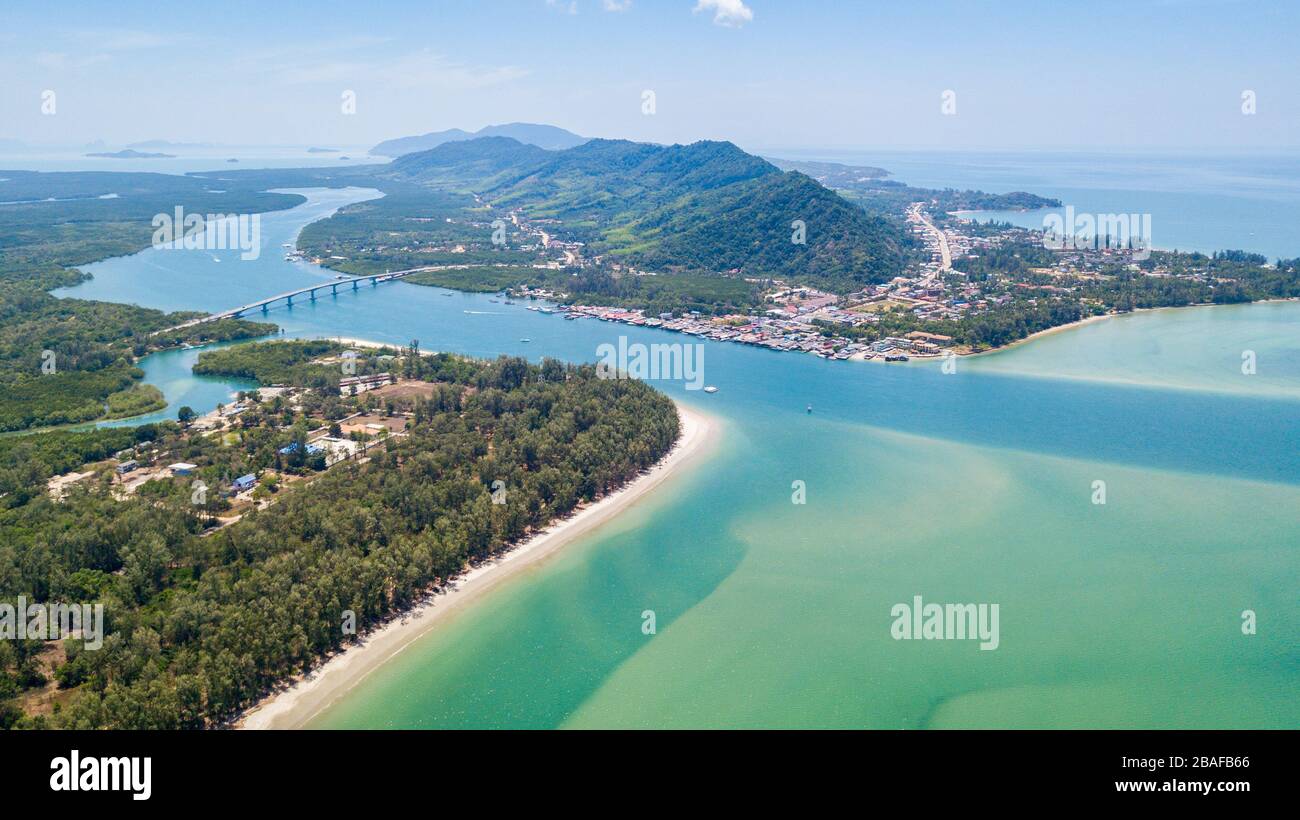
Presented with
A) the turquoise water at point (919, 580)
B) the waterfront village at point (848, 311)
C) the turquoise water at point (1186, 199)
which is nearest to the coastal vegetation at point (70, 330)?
the waterfront village at point (848, 311)

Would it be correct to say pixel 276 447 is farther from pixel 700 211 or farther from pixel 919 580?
pixel 700 211

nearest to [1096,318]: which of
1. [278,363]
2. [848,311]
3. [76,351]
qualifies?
[848,311]

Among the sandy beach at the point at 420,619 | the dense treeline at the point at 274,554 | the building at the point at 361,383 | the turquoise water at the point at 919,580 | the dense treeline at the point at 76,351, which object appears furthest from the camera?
the building at the point at 361,383

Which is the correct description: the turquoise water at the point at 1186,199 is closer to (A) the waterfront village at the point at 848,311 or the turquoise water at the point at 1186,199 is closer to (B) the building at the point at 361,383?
(A) the waterfront village at the point at 848,311

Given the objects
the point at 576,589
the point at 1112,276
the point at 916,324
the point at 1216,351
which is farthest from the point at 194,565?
the point at 1112,276

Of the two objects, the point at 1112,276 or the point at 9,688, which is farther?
the point at 1112,276

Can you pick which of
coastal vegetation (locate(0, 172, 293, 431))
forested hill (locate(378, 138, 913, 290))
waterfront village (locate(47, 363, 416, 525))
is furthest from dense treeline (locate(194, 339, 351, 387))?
forested hill (locate(378, 138, 913, 290))
